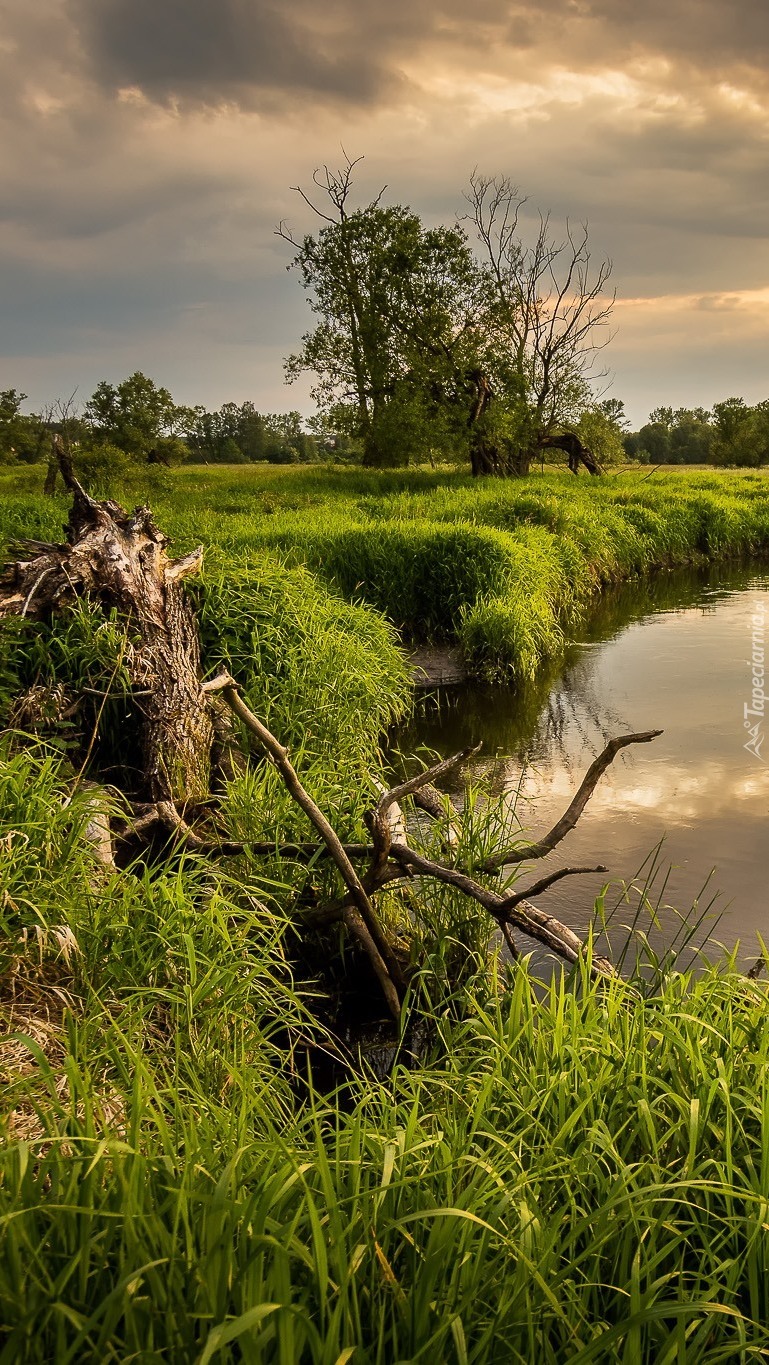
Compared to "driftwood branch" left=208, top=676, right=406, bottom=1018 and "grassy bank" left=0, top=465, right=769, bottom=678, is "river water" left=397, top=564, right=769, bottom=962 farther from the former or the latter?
"driftwood branch" left=208, top=676, right=406, bottom=1018

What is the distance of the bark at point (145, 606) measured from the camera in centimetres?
496

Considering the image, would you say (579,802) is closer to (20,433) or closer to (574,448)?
(574,448)

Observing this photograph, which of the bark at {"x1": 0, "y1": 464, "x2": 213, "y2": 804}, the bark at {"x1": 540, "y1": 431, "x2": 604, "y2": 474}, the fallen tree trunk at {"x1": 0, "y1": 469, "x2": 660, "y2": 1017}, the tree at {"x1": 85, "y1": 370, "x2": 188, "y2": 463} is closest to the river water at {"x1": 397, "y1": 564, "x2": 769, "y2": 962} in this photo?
the fallen tree trunk at {"x1": 0, "y1": 469, "x2": 660, "y2": 1017}

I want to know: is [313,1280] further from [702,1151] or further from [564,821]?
[564,821]

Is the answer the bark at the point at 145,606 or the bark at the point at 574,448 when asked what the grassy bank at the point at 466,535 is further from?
the bark at the point at 574,448

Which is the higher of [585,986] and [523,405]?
[523,405]

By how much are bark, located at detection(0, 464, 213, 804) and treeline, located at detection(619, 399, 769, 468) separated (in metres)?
42.8

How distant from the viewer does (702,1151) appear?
2152 mm

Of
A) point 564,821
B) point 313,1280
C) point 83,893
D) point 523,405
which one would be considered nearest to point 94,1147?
point 313,1280

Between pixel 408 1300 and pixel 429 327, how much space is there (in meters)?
24.0

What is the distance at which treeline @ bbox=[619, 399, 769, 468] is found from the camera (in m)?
66.3

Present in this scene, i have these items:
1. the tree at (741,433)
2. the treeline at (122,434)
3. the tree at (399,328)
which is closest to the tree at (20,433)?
the treeline at (122,434)

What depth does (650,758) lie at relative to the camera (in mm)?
7164

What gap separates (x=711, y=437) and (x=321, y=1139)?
99225mm
